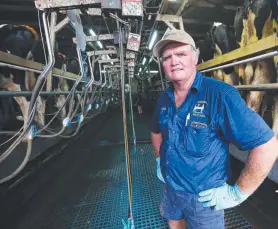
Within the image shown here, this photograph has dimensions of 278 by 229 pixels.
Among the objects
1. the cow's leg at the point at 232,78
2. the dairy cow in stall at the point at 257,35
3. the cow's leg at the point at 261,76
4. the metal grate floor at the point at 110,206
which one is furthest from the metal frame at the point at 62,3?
the cow's leg at the point at 232,78

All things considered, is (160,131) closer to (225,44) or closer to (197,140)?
(197,140)

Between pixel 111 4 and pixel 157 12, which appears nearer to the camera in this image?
pixel 111 4

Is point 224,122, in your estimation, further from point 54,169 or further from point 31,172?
point 54,169

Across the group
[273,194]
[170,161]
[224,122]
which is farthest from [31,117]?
[273,194]

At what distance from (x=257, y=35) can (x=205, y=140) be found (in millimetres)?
1391

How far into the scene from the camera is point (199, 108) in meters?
1.04

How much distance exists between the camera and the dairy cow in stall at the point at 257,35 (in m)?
1.60

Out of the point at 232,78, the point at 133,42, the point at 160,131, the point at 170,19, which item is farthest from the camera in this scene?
the point at 170,19

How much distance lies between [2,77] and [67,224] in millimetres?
1716

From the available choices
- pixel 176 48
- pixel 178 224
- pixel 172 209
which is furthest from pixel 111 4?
pixel 178 224

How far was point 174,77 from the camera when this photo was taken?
109cm

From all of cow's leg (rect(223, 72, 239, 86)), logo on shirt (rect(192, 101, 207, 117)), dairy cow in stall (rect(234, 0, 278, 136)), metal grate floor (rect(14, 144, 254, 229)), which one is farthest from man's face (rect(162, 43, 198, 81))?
cow's leg (rect(223, 72, 239, 86))

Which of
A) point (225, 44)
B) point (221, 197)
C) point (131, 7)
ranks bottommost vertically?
point (221, 197)

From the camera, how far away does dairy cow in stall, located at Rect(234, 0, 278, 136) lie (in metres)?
1.60
